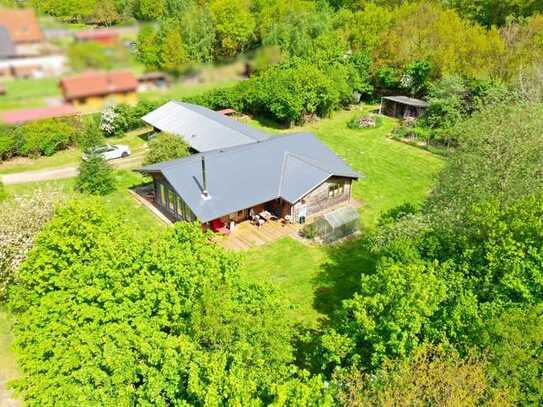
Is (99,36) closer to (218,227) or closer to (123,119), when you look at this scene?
(218,227)

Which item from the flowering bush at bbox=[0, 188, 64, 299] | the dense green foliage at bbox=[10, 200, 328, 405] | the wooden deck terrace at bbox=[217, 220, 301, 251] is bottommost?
the wooden deck terrace at bbox=[217, 220, 301, 251]

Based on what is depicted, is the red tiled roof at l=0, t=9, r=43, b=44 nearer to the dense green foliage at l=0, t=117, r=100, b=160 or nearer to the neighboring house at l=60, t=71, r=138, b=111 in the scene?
the neighboring house at l=60, t=71, r=138, b=111

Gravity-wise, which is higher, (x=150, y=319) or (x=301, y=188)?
(x=150, y=319)

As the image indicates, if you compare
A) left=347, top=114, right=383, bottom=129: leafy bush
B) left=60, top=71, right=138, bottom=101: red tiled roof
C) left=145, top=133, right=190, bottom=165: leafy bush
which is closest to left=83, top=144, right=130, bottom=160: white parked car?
left=145, top=133, right=190, bottom=165: leafy bush

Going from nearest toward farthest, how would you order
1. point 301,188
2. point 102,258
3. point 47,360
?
point 47,360, point 102,258, point 301,188

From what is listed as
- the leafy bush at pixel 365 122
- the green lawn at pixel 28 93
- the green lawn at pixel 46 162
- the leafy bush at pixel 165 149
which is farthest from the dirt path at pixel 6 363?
the leafy bush at pixel 365 122

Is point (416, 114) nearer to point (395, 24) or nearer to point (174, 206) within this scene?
point (395, 24)

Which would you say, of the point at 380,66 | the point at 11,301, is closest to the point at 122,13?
A: the point at 11,301
